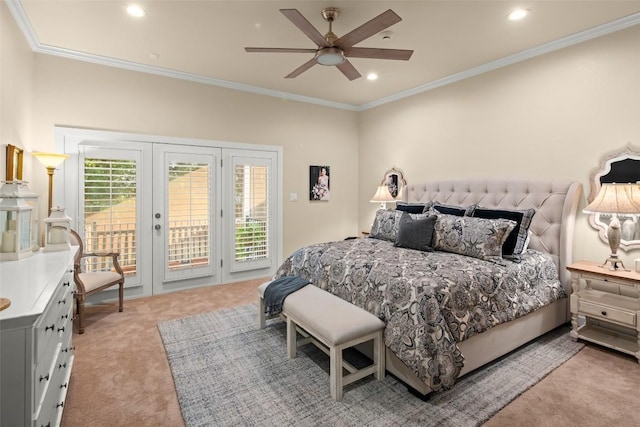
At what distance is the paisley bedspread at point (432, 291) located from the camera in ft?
6.61

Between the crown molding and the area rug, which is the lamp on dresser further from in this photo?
the crown molding

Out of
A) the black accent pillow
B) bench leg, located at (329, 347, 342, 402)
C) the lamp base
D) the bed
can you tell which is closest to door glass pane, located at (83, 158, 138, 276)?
the bed

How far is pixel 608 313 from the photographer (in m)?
2.70

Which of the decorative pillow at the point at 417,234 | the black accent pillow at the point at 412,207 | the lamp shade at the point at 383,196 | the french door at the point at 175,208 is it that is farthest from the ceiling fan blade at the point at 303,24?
the lamp shade at the point at 383,196

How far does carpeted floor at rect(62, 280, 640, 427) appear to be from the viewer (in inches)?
76.2

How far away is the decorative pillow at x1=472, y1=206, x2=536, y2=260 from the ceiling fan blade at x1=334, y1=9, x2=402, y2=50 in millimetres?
2130

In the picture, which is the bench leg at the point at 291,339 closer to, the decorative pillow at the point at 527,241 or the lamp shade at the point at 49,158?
the decorative pillow at the point at 527,241

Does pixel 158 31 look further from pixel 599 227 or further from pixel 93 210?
pixel 599 227

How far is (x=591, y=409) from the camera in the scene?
79.7 inches

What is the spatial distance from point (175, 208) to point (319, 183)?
7.62 feet

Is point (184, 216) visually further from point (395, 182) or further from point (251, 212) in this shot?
point (395, 182)

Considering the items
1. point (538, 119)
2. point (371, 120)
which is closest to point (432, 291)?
point (538, 119)

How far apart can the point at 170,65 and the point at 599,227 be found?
497cm

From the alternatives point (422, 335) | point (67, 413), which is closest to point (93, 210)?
point (67, 413)
